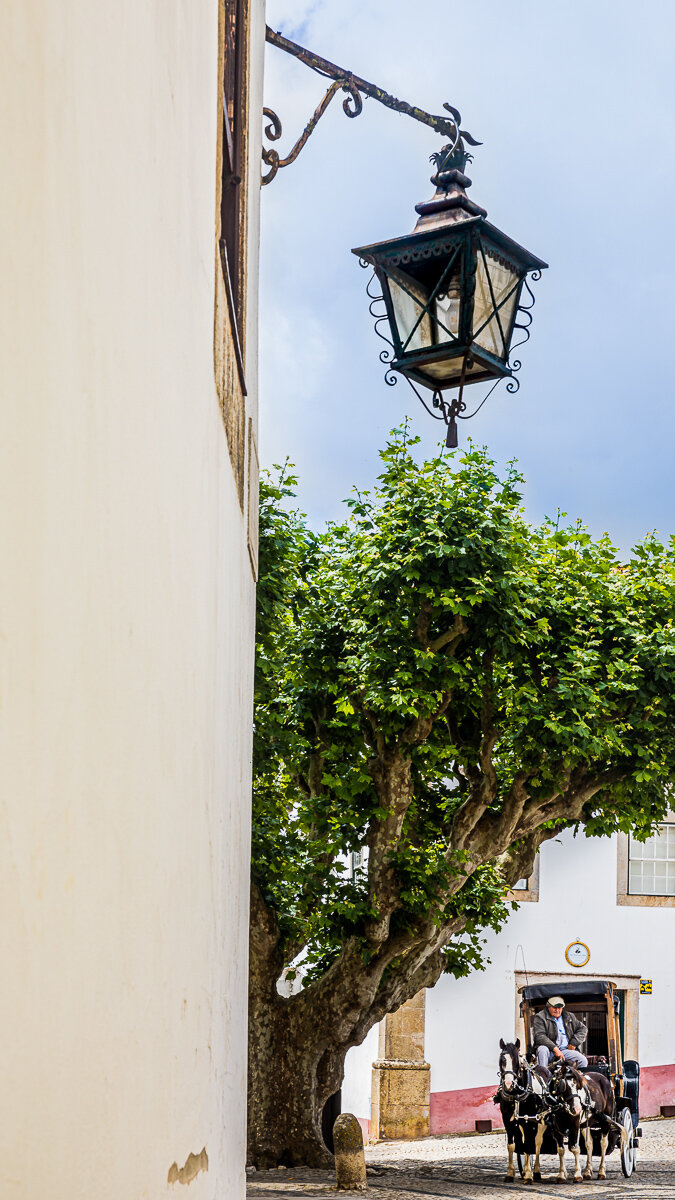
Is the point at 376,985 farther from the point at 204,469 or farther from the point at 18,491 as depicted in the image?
the point at 18,491

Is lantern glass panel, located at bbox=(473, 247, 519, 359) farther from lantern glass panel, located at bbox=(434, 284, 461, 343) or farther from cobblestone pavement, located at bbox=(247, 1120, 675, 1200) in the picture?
cobblestone pavement, located at bbox=(247, 1120, 675, 1200)

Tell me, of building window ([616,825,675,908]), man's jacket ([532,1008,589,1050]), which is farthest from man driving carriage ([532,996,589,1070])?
building window ([616,825,675,908])

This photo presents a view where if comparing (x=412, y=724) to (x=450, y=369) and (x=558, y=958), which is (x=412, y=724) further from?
(x=558, y=958)

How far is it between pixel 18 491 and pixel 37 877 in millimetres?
316

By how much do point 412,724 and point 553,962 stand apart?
38.3ft

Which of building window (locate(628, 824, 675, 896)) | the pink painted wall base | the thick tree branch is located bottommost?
the pink painted wall base

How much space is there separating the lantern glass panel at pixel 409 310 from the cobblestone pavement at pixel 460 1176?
33.0ft

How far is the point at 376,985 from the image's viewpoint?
15.9 m

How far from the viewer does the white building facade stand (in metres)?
24.0

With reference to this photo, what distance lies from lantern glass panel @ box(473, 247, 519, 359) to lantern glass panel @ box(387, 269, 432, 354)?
0.21 metres

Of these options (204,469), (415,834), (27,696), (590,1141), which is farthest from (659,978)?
(27,696)

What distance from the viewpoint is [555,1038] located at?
18594 mm

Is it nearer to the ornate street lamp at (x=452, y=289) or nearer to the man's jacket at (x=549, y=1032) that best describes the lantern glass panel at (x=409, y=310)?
the ornate street lamp at (x=452, y=289)

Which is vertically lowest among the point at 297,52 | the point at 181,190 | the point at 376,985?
the point at 376,985
